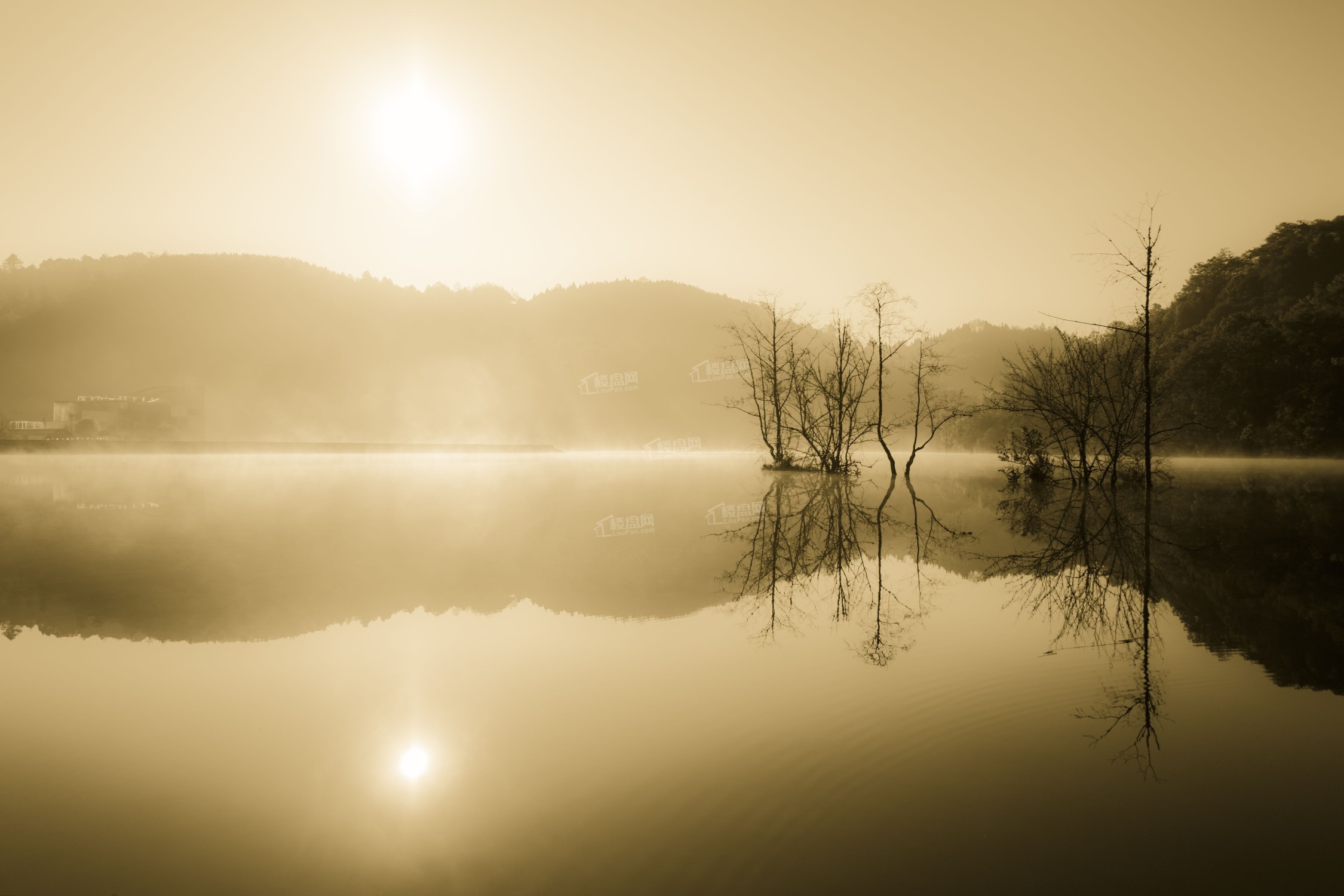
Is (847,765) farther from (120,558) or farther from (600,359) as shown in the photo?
(600,359)

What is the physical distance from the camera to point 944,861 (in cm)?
312

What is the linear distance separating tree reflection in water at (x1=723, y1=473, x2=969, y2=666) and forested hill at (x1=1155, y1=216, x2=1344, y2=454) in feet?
98.5

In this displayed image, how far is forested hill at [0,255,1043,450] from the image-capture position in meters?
127

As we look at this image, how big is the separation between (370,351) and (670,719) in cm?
15606

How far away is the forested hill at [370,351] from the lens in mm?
127312

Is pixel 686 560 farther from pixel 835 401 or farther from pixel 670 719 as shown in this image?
pixel 835 401

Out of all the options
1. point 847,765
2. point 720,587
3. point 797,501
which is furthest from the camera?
point 797,501

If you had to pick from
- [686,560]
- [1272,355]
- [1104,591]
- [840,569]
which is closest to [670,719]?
[840,569]

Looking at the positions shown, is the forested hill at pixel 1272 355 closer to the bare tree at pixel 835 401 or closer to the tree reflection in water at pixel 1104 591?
the bare tree at pixel 835 401

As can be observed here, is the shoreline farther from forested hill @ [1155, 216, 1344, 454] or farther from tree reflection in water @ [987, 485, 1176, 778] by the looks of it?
tree reflection in water @ [987, 485, 1176, 778]

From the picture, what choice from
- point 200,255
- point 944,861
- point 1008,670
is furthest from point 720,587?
point 200,255

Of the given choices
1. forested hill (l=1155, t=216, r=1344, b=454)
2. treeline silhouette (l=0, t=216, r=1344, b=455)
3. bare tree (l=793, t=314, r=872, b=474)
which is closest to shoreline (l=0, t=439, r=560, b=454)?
treeline silhouette (l=0, t=216, r=1344, b=455)

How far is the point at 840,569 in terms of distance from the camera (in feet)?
35.0

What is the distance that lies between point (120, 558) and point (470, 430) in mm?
134131
